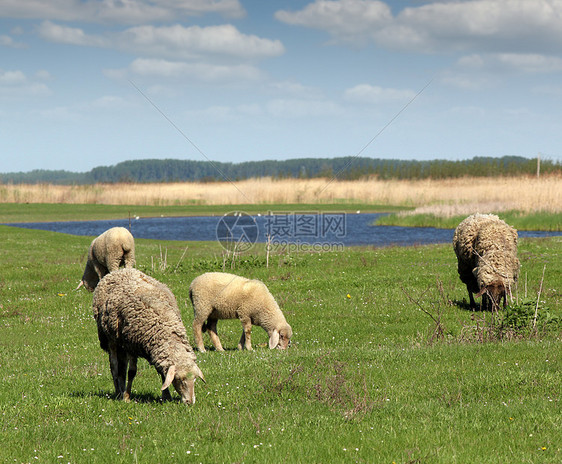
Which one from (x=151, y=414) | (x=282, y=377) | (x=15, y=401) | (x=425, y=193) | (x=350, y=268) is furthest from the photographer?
(x=425, y=193)

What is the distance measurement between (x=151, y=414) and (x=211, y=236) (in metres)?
37.4

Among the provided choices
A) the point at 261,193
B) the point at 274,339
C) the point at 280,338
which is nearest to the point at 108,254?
the point at 280,338

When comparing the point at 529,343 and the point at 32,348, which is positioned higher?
the point at 529,343

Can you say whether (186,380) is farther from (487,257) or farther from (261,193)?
(261,193)

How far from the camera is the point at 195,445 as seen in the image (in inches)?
253

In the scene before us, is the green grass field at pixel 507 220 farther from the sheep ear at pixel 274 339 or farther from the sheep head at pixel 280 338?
the sheep ear at pixel 274 339

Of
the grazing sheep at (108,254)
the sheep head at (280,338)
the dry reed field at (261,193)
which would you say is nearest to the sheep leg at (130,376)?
the sheep head at (280,338)

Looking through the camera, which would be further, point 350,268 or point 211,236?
point 211,236

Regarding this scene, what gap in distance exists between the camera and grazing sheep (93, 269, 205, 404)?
809cm

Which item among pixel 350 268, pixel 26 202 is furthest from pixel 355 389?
pixel 26 202

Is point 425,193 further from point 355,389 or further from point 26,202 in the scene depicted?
point 355,389

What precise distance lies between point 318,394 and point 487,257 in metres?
9.15

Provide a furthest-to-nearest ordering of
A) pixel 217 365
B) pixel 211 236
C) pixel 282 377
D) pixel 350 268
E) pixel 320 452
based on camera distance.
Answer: pixel 211 236 < pixel 350 268 < pixel 217 365 < pixel 282 377 < pixel 320 452

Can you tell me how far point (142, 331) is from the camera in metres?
8.41
